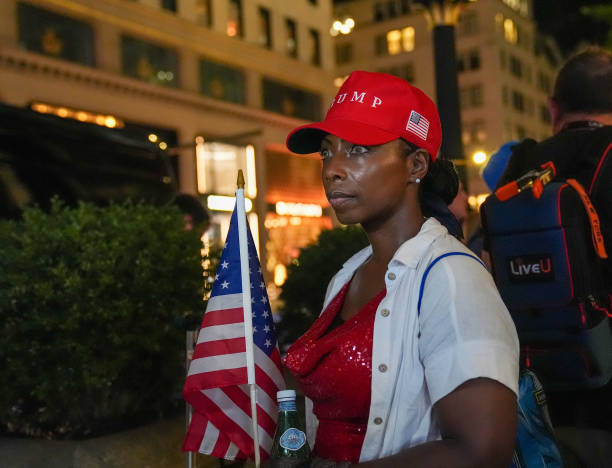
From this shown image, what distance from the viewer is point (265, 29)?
33062mm

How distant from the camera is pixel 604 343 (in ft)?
10.7

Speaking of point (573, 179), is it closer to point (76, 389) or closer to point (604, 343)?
point (604, 343)

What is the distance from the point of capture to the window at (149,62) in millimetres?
26188

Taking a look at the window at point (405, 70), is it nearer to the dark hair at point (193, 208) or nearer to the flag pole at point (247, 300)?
the dark hair at point (193, 208)

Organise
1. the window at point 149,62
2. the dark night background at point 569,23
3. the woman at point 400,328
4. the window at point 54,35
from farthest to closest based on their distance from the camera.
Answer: the dark night background at point 569,23 → the window at point 149,62 → the window at point 54,35 → the woman at point 400,328

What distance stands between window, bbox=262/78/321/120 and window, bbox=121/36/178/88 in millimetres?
5508

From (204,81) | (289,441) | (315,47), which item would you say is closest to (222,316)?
(289,441)

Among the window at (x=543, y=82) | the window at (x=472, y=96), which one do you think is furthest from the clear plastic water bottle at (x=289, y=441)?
the window at (x=543, y=82)

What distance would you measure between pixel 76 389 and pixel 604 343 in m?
3.29

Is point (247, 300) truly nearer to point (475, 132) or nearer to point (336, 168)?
point (336, 168)

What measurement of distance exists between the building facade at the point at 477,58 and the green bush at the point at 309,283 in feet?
178

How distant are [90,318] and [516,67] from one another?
2647 inches

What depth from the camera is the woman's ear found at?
97.7 inches

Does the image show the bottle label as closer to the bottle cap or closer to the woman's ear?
the bottle cap
